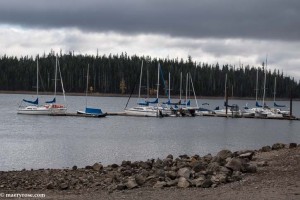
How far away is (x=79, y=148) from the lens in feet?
138

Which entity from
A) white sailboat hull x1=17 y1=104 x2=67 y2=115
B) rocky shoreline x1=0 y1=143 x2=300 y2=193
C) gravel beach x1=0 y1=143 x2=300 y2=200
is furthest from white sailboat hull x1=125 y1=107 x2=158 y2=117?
gravel beach x1=0 y1=143 x2=300 y2=200

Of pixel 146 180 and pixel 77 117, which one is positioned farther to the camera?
pixel 77 117

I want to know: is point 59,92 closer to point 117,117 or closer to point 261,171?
point 117,117

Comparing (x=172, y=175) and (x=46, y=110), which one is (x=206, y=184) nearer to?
(x=172, y=175)

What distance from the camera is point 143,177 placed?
58.9 ft

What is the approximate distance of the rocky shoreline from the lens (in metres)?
17.2

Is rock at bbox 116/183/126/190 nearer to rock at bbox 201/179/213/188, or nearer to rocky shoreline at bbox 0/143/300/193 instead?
rocky shoreline at bbox 0/143/300/193

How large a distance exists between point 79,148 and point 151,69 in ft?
475

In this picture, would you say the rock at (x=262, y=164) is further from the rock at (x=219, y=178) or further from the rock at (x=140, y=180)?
the rock at (x=140, y=180)

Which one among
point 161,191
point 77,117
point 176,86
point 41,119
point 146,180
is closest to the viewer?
point 161,191

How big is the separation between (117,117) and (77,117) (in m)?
6.56

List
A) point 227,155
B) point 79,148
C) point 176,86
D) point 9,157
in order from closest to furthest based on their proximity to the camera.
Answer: point 227,155, point 9,157, point 79,148, point 176,86

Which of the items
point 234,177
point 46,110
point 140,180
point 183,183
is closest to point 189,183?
point 183,183

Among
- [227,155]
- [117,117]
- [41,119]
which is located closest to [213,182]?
[227,155]
